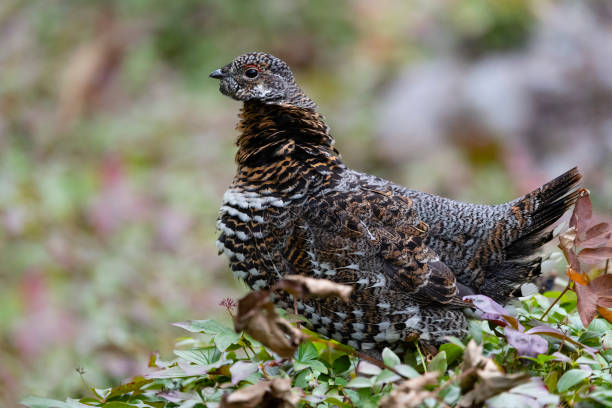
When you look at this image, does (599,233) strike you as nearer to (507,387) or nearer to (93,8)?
(507,387)

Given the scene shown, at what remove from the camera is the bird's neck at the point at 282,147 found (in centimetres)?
304

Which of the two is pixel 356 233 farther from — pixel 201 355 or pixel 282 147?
pixel 201 355

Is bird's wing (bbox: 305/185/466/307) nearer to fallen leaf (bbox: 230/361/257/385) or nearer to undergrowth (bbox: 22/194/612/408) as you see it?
undergrowth (bbox: 22/194/612/408)

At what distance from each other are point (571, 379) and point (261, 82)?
6.34 ft

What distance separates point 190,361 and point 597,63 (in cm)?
693

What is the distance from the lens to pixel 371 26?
9.70 m

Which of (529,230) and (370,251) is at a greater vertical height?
(529,230)

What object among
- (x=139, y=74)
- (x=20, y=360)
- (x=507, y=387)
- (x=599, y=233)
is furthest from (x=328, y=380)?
(x=139, y=74)

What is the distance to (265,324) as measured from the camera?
6.25ft

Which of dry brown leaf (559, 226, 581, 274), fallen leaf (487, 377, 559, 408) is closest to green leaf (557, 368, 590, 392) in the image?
fallen leaf (487, 377, 559, 408)

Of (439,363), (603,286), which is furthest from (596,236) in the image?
(439,363)

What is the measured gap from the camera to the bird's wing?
2865 millimetres

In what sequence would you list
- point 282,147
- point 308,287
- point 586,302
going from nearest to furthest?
1. point 308,287
2. point 586,302
3. point 282,147

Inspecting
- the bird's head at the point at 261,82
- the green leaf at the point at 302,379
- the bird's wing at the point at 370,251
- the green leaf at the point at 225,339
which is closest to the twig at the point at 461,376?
the green leaf at the point at 302,379
